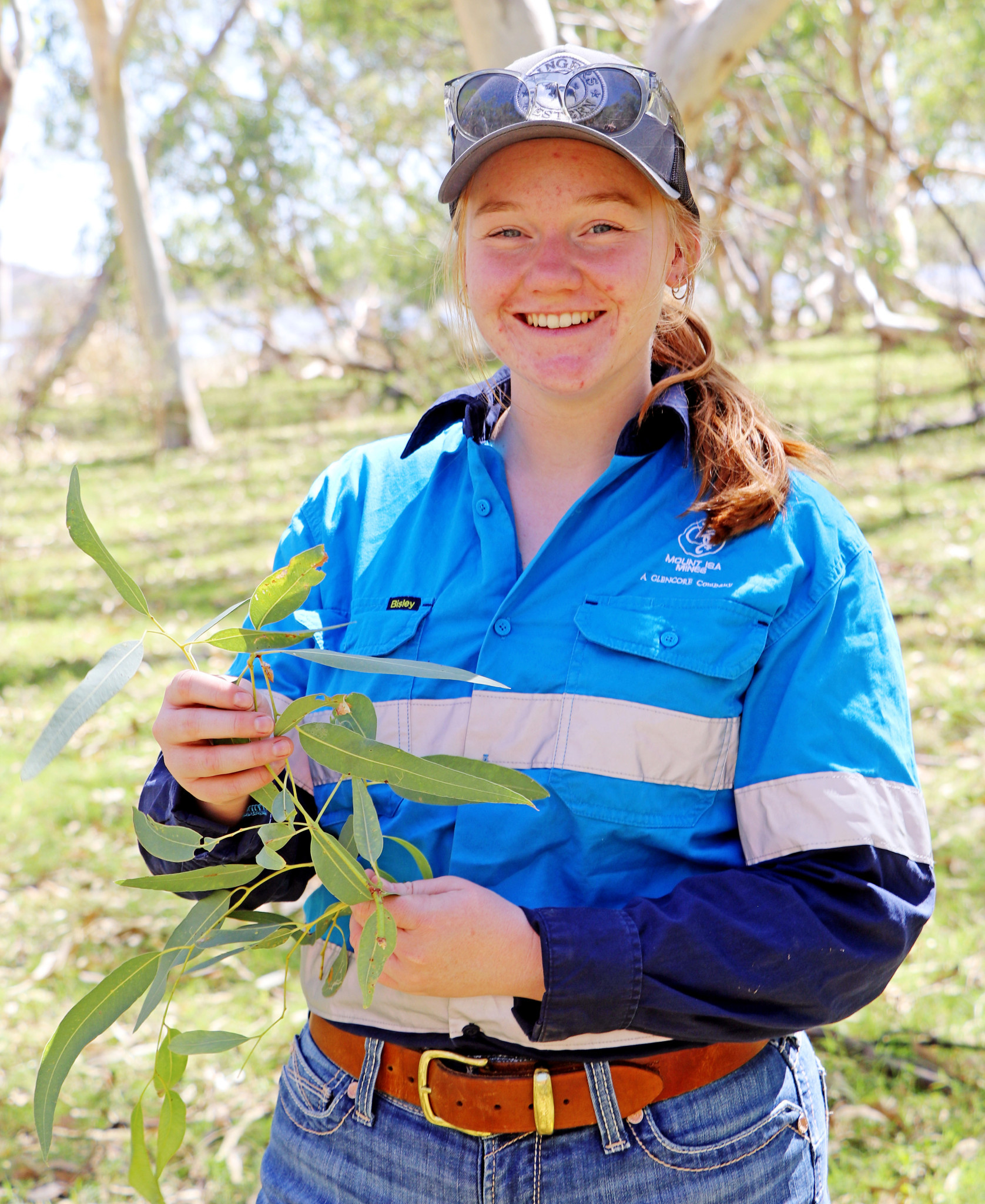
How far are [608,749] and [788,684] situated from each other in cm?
24

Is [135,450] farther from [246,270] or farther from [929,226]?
[929,226]

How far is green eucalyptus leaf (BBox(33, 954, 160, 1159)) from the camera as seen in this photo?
134 cm

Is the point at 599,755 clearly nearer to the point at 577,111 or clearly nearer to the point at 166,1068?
the point at 166,1068

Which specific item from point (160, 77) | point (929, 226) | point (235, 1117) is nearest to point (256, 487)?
point (235, 1117)

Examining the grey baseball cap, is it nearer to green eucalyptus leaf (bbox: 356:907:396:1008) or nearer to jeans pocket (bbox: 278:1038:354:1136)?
green eucalyptus leaf (bbox: 356:907:396:1008)

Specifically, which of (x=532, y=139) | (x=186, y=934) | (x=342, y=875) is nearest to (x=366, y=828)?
(x=342, y=875)

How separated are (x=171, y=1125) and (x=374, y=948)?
0.44 metres

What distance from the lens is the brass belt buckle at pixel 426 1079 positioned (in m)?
1.43

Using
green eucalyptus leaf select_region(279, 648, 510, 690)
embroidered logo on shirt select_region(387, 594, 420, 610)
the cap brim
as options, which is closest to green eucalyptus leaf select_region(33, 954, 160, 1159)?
green eucalyptus leaf select_region(279, 648, 510, 690)

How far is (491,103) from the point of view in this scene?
1.56m

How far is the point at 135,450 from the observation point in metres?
13.6

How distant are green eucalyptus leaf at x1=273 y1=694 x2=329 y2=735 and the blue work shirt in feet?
0.82

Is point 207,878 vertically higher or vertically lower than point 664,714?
lower

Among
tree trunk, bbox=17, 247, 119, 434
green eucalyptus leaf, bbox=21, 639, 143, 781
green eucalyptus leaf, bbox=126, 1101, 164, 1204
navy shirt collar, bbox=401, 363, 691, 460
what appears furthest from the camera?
tree trunk, bbox=17, 247, 119, 434
